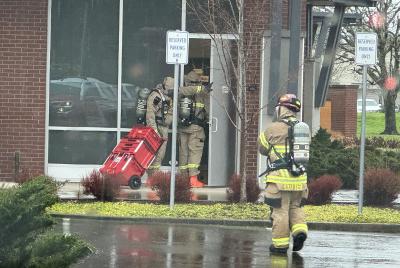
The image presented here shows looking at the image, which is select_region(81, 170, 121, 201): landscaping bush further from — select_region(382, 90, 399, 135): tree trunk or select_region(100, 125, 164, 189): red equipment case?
select_region(382, 90, 399, 135): tree trunk

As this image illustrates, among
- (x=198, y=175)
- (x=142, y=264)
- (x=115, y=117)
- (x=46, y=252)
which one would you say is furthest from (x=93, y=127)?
(x=46, y=252)

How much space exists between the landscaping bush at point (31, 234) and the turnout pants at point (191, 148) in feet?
32.7

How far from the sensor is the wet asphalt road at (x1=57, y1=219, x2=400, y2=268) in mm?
9609

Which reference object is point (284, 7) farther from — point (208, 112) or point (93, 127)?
point (93, 127)

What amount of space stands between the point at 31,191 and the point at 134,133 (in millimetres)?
10044

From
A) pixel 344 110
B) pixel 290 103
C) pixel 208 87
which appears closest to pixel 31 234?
pixel 290 103

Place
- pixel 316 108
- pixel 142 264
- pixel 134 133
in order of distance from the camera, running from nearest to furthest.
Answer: pixel 142 264 → pixel 134 133 → pixel 316 108

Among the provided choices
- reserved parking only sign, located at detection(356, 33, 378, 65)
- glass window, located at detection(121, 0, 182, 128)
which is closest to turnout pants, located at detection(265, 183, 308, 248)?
reserved parking only sign, located at detection(356, 33, 378, 65)

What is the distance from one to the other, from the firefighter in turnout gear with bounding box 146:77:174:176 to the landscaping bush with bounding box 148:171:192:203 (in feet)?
7.21

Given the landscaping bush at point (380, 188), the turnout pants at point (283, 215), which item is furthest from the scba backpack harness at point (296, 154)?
the landscaping bush at point (380, 188)

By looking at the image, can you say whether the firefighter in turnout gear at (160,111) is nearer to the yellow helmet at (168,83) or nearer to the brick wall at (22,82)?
the yellow helmet at (168,83)

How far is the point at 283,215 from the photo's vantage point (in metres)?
10.1

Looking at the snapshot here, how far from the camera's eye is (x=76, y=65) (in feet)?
57.1

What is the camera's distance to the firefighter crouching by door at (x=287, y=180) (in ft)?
33.0
